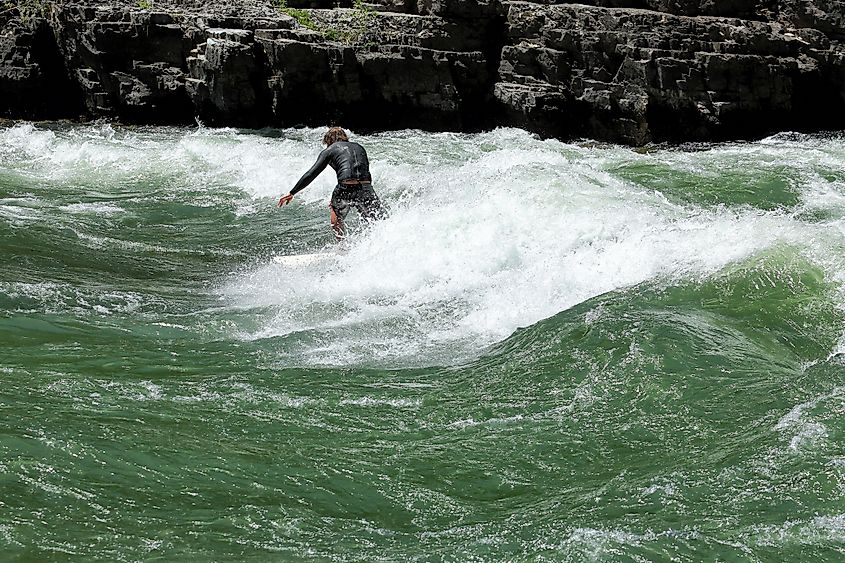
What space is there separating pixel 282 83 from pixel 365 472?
14406 millimetres

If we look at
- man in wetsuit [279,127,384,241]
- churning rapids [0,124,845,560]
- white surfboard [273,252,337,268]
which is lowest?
white surfboard [273,252,337,268]

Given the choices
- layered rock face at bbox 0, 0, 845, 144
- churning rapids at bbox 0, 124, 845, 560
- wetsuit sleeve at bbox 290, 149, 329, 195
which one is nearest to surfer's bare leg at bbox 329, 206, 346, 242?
churning rapids at bbox 0, 124, 845, 560

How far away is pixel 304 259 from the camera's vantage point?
953 cm

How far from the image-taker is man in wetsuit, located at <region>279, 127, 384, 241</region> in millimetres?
9984

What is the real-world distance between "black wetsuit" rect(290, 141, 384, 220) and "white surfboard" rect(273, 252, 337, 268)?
66 cm

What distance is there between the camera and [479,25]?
1814cm

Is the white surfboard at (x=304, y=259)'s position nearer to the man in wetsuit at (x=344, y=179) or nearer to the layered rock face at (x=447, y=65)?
the man in wetsuit at (x=344, y=179)

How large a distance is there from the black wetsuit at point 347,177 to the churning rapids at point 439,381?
11.3 inches

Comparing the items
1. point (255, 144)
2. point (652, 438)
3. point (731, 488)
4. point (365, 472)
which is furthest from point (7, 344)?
point (255, 144)

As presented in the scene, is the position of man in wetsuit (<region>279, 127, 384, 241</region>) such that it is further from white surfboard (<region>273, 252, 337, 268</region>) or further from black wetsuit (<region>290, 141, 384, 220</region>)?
white surfboard (<region>273, 252, 337, 268</region>)

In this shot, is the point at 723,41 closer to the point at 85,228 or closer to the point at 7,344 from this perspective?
the point at 85,228

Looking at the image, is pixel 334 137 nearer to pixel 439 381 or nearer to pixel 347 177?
pixel 347 177

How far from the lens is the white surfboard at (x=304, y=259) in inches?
372

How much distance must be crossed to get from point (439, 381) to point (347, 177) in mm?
4268
